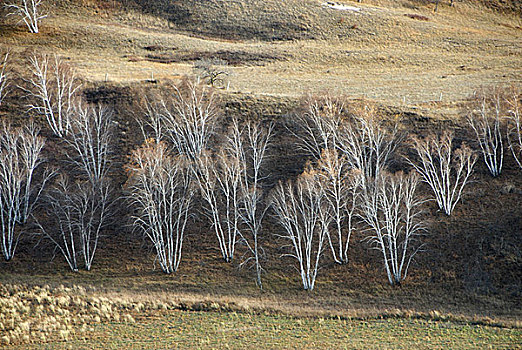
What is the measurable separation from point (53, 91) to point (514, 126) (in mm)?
49083

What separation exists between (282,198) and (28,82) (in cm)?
3713

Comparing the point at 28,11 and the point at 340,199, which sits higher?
the point at 28,11

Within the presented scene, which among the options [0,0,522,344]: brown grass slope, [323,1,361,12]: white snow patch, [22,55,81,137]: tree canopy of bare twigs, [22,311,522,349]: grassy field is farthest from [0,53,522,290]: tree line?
[323,1,361,12]: white snow patch

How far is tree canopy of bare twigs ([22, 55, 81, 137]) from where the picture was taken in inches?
2156

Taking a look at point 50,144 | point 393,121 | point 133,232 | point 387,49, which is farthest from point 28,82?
point 387,49

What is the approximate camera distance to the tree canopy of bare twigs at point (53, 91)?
54750mm

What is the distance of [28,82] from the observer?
6078 centimetres

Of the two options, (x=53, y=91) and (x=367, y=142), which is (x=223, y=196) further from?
(x=53, y=91)

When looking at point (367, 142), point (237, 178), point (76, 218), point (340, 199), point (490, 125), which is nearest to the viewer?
point (237, 178)

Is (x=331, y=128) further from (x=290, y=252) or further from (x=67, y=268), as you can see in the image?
(x=67, y=268)

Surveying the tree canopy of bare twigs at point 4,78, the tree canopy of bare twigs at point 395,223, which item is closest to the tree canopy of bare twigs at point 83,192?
the tree canopy of bare twigs at point 4,78

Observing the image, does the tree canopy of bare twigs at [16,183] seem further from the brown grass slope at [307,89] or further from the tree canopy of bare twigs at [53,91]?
the tree canopy of bare twigs at [53,91]

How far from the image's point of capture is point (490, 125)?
52969mm

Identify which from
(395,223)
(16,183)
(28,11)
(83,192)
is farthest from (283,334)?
(28,11)
